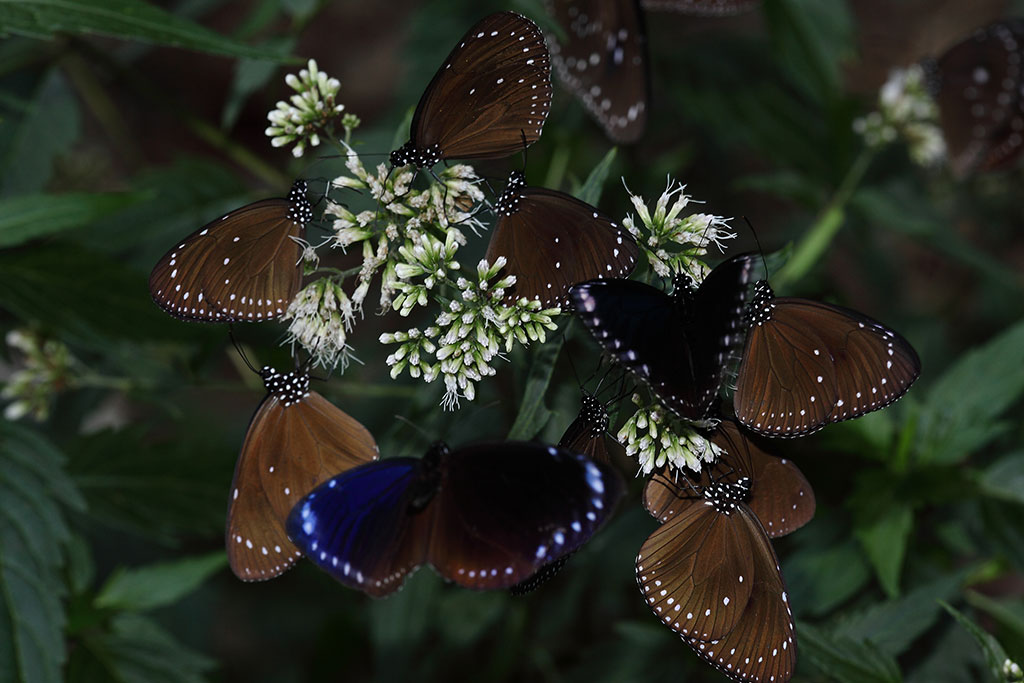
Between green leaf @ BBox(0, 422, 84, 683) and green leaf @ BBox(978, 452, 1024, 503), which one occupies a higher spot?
green leaf @ BBox(978, 452, 1024, 503)

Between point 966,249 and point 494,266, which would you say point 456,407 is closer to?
point 494,266

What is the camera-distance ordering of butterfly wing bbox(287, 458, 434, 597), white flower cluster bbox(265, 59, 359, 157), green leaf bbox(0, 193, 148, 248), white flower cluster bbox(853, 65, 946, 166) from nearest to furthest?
butterfly wing bbox(287, 458, 434, 597) → white flower cluster bbox(265, 59, 359, 157) → green leaf bbox(0, 193, 148, 248) → white flower cluster bbox(853, 65, 946, 166)

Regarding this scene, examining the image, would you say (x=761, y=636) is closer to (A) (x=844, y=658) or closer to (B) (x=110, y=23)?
(A) (x=844, y=658)

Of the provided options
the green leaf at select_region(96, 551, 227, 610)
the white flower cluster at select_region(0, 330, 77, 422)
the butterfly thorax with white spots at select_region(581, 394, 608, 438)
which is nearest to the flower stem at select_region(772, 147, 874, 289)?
the butterfly thorax with white spots at select_region(581, 394, 608, 438)

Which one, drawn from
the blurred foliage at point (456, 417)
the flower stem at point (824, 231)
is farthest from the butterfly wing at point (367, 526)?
the flower stem at point (824, 231)

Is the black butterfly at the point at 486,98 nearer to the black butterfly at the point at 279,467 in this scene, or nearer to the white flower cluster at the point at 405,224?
the white flower cluster at the point at 405,224

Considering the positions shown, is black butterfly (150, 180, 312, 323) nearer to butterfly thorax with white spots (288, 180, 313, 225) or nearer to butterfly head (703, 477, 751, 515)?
butterfly thorax with white spots (288, 180, 313, 225)
